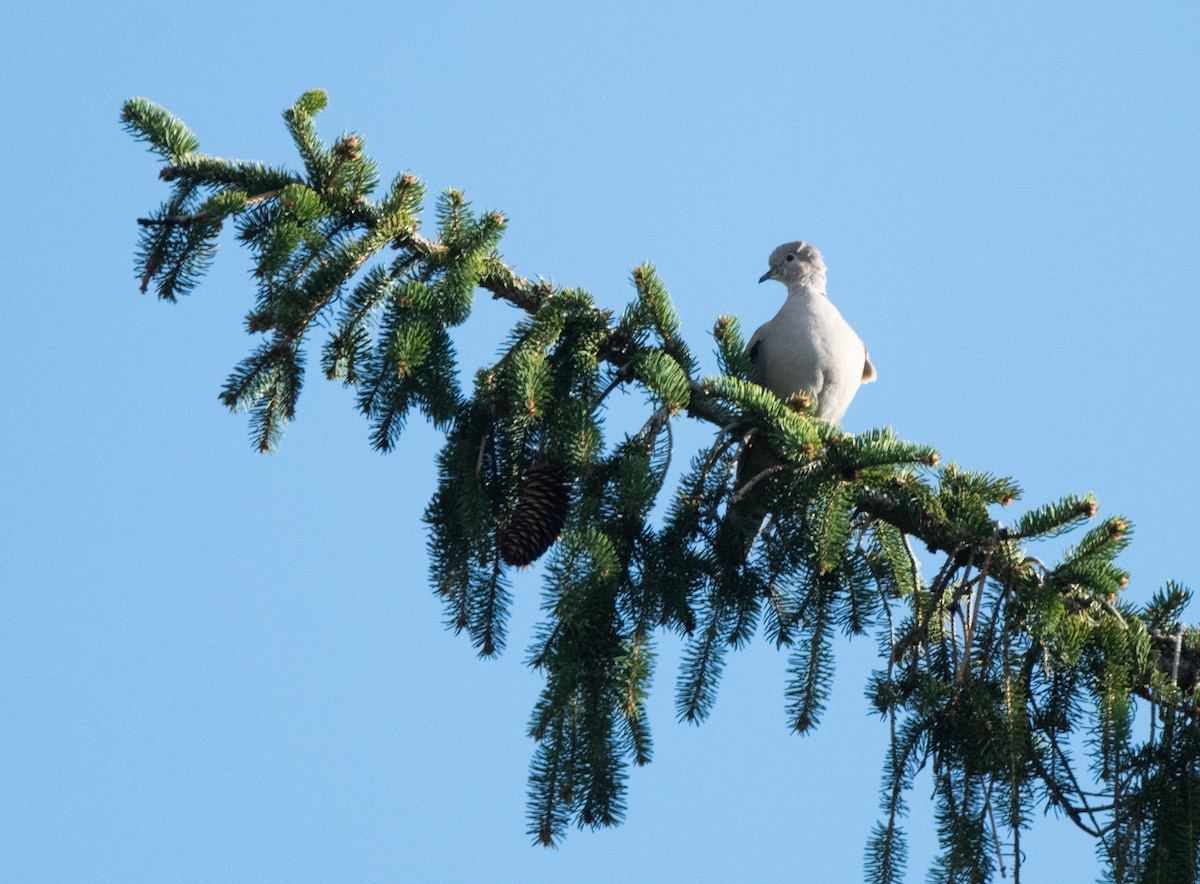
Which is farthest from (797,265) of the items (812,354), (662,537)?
(662,537)

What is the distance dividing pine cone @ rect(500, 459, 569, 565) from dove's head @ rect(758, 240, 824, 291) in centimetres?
284

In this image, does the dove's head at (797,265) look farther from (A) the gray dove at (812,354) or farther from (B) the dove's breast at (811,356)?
(B) the dove's breast at (811,356)

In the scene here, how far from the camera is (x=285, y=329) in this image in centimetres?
372

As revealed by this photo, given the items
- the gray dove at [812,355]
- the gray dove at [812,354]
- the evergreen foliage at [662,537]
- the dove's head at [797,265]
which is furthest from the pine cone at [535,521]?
the dove's head at [797,265]

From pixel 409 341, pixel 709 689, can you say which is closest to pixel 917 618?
pixel 709 689

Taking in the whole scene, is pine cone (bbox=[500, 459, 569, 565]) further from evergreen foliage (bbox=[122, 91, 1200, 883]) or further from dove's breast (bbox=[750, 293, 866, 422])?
dove's breast (bbox=[750, 293, 866, 422])

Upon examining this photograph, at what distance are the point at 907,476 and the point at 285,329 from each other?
70.0 inches

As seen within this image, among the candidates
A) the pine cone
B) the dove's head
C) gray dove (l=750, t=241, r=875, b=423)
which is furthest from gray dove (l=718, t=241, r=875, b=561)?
the pine cone

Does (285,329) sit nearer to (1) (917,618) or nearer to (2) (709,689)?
(2) (709,689)

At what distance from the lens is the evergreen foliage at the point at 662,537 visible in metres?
3.29

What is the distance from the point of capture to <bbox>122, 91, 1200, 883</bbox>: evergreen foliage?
10.8 ft

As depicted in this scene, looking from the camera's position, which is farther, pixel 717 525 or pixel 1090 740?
pixel 717 525

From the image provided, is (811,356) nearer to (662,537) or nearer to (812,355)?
(812,355)

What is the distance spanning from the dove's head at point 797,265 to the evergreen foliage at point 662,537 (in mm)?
2103
